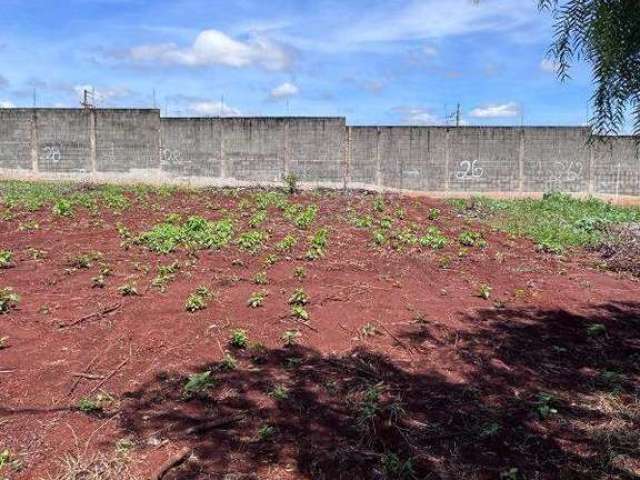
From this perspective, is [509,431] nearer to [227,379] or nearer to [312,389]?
[312,389]

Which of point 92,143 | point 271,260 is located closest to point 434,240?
point 271,260

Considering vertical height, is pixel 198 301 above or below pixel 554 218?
below

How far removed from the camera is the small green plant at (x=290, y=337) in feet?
16.5

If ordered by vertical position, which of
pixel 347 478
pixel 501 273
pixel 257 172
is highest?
pixel 257 172

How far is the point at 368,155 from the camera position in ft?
64.2

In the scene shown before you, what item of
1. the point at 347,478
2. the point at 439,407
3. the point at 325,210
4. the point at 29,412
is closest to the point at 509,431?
the point at 439,407

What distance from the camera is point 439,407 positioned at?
409cm

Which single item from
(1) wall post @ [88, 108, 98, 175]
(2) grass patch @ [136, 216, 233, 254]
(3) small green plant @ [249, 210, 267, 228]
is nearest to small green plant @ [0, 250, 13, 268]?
(2) grass patch @ [136, 216, 233, 254]

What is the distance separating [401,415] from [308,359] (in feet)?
3.49

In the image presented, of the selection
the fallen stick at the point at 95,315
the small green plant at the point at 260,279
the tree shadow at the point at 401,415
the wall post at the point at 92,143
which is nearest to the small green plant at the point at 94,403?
the tree shadow at the point at 401,415

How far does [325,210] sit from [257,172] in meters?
7.18

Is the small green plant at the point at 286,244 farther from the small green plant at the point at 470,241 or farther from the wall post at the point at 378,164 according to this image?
the wall post at the point at 378,164

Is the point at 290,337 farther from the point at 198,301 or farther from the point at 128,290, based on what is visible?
the point at 128,290

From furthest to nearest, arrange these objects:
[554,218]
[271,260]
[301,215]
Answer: [554,218], [301,215], [271,260]
